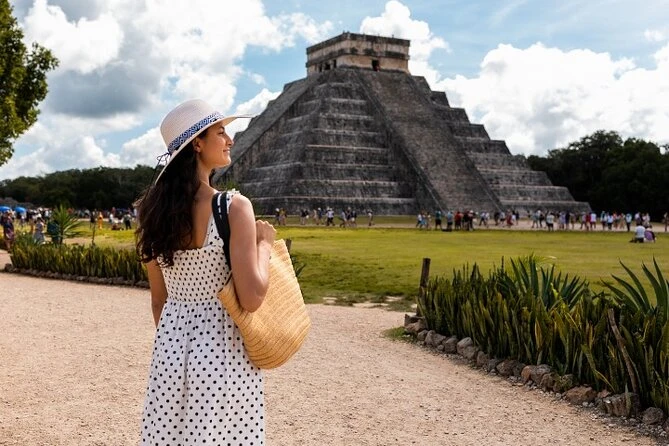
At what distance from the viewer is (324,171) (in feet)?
138

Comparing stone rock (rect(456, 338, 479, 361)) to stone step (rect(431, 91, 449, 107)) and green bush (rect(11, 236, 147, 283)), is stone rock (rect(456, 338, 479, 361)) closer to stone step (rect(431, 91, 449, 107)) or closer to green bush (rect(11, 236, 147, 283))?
green bush (rect(11, 236, 147, 283))

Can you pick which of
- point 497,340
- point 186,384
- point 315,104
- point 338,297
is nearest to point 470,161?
point 315,104

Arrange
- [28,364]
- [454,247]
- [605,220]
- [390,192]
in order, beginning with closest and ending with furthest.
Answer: [28,364]
[454,247]
[605,220]
[390,192]

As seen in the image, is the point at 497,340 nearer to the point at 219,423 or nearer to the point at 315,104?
the point at 219,423

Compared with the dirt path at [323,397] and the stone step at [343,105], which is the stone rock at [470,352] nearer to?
the dirt path at [323,397]

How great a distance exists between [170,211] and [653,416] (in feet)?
12.6

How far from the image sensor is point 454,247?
2127cm

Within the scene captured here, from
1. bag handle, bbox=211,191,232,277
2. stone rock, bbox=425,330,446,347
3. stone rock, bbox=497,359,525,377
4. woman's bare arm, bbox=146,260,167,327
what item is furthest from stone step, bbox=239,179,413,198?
bag handle, bbox=211,191,232,277

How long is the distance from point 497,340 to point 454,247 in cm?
1454

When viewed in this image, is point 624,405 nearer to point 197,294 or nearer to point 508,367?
point 508,367

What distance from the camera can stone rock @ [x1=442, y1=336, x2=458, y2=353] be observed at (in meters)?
7.42

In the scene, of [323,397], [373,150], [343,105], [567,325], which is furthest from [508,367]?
[343,105]

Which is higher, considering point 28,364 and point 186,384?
point 186,384

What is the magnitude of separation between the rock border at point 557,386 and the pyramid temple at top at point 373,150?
31678 millimetres
